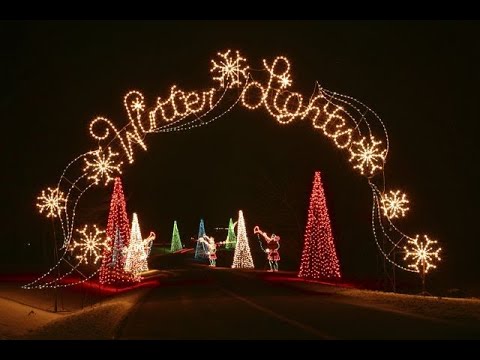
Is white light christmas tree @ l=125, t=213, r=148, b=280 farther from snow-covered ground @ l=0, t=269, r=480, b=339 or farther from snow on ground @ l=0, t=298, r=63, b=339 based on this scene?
snow on ground @ l=0, t=298, r=63, b=339

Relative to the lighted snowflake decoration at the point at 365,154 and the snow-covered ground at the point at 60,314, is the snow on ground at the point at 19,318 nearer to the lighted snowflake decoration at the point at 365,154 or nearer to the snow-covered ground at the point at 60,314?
the snow-covered ground at the point at 60,314

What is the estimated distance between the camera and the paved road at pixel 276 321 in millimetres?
9977

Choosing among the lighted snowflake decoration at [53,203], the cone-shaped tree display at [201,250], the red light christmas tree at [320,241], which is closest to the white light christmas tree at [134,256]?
the red light christmas tree at [320,241]

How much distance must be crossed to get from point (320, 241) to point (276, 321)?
12431 millimetres

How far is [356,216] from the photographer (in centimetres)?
4088

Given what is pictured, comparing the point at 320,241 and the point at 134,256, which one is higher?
the point at 320,241

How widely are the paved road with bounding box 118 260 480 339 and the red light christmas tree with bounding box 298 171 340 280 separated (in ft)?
19.9

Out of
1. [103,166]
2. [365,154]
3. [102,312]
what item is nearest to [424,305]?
[365,154]

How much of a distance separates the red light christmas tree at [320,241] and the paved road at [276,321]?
6.06 m

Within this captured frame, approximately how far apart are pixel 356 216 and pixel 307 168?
30.9 ft

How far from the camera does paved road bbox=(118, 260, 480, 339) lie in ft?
32.7

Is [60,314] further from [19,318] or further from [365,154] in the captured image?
[365,154]

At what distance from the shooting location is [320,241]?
79.2 ft

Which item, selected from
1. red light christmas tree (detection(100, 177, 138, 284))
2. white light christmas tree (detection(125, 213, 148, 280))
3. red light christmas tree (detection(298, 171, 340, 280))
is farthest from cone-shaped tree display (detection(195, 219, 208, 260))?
red light christmas tree (detection(100, 177, 138, 284))
